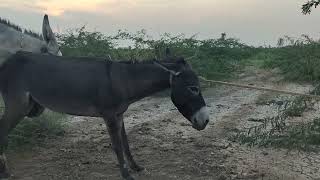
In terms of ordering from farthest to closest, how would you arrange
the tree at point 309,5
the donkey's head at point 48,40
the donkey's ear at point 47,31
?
1. the donkey's ear at point 47,31
2. the donkey's head at point 48,40
3. the tree at point 309,5

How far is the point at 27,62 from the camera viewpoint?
579cm

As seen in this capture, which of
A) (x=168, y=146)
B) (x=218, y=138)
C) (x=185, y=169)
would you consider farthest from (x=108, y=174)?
(x=218, y=138)

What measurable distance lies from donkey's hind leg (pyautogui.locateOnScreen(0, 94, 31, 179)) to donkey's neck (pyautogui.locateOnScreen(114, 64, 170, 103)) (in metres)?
1.19

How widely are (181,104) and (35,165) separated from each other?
83.8 inches

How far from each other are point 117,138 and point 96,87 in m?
0.61

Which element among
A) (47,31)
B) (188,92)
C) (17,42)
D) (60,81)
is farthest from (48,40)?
(188,92)

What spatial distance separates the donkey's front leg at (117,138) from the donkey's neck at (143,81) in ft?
0.97

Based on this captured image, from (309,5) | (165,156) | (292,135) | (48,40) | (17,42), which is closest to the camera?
(309,5)

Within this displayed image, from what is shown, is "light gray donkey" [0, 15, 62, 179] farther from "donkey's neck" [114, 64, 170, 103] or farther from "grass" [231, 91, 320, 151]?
"grass" [231, 91, 320, 151]

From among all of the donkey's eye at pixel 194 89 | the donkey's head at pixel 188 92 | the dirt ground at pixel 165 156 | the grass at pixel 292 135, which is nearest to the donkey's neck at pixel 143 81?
the donkey's head at pixel 188 92

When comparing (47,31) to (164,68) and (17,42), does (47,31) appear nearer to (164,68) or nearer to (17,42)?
(17,42)

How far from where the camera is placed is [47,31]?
7.88 m

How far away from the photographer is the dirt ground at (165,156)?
579 cm

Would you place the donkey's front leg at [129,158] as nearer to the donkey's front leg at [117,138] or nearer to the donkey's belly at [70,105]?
the donkey's front leg at [117,138]
